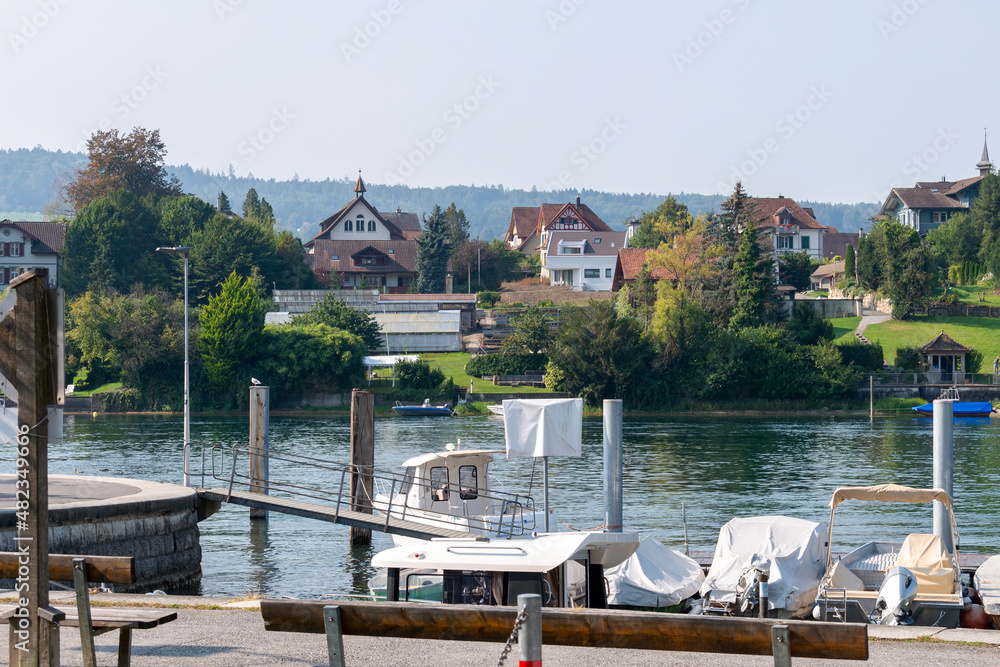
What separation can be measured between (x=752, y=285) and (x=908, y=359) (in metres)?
14.2

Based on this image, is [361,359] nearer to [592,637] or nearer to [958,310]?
[958,310]

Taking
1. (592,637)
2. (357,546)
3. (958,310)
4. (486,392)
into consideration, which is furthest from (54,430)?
(958,310)

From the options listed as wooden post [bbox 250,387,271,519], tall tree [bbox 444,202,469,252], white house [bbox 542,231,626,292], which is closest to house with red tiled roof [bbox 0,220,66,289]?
tall tree [bbox 444,202,469,252]

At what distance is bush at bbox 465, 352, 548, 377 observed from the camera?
8856 centimetres

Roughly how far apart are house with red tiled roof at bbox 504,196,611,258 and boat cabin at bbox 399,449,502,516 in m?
120

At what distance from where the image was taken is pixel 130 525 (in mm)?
20016

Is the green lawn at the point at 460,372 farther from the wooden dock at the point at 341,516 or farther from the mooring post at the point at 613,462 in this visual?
the mooring post at the point at 613,462

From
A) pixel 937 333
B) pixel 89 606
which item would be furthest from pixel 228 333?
pixel 89 606

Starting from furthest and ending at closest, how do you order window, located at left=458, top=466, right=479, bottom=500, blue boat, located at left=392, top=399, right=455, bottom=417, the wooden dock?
blue boat, located at left=392, top=399, right=455, bottom=417
window, located at left=458, top=466, right=479, bottom=500
the wooden dock

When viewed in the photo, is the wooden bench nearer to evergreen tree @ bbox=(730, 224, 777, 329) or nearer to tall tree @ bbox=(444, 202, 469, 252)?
evergreen tree @ bbox=(730, 224, 777, 329)

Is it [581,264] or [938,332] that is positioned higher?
[581,264]

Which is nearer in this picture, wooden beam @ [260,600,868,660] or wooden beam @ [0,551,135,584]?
wooden beam @ [260,600,868,660]

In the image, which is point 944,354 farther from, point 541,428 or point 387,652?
point 387,652

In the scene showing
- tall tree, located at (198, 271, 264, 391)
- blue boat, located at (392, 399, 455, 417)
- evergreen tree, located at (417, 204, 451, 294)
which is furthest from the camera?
evergreen tree, located at (417, 204, 451, 294)
